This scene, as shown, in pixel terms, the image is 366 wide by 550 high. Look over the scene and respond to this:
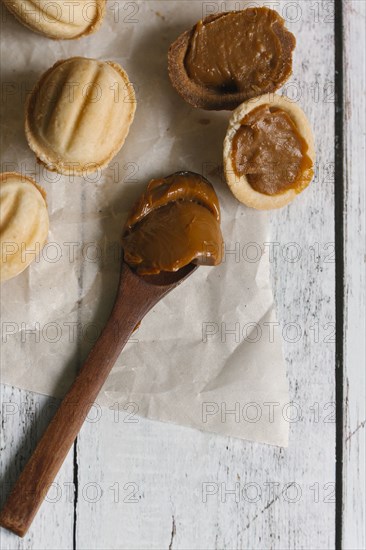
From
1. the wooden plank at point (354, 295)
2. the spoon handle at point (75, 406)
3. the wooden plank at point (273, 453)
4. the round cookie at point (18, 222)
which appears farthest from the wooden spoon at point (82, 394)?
the wooden plank at point (354, 295)

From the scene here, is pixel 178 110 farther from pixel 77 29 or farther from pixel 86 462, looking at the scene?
pixel 86 462

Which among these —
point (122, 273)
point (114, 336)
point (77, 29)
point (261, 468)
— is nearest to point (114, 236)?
point (122, 273)

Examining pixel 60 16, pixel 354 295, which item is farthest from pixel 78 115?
pixel 354 295

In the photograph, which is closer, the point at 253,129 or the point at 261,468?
the point at 253,129

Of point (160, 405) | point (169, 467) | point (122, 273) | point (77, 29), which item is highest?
point (77, 29)

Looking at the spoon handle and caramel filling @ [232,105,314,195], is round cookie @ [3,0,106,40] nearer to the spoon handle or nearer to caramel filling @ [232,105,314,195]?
caramel filling @ [232,105,314,195]

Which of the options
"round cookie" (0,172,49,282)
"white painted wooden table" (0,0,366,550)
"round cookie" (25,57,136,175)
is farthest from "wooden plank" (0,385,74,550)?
"round cookie" (25,57,136,175)
